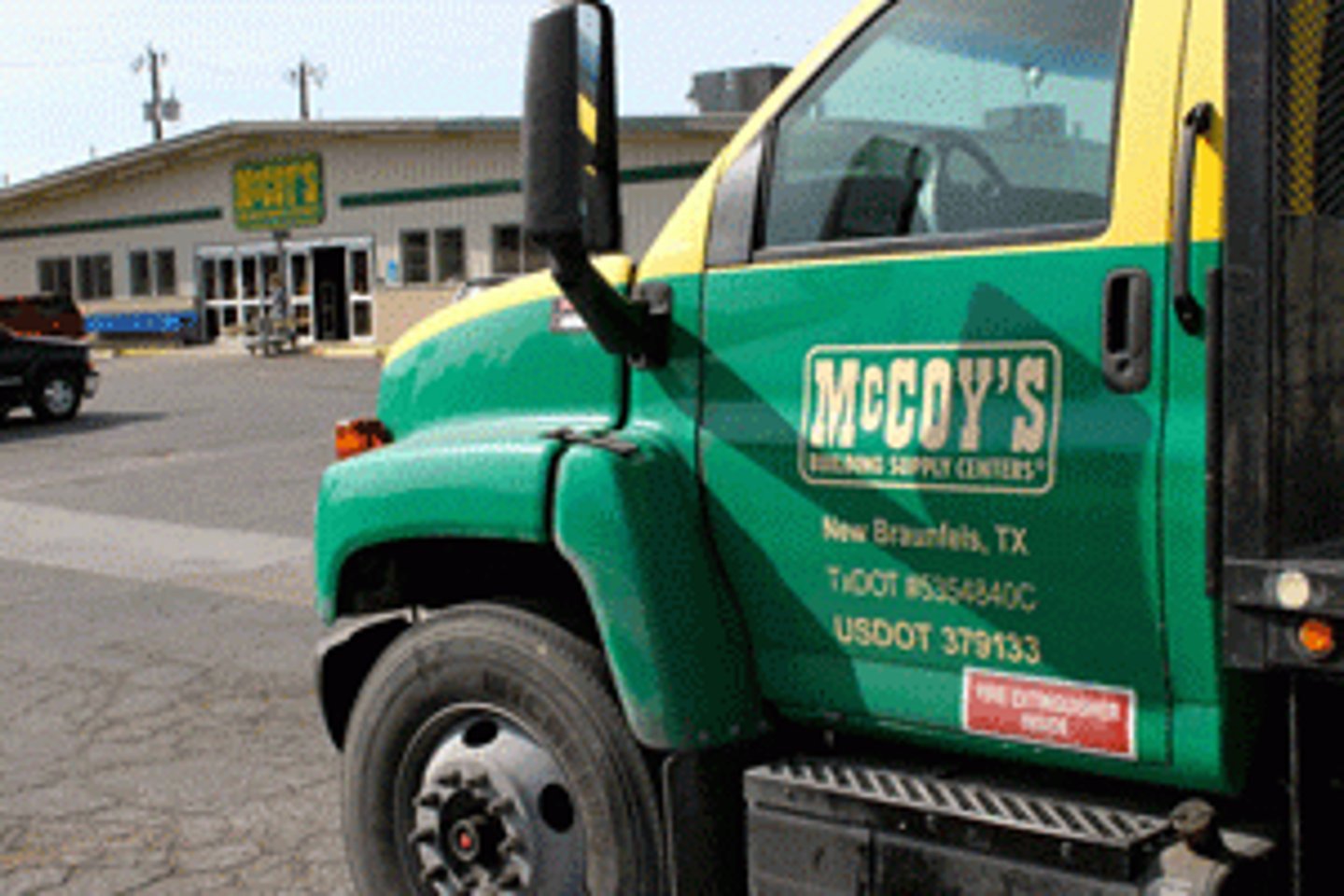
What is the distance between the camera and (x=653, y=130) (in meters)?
30.8

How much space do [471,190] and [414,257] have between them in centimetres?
241

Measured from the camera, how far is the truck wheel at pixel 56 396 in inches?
838

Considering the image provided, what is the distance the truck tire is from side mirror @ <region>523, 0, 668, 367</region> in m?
19.8

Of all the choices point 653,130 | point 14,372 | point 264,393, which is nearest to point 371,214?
point 653,130

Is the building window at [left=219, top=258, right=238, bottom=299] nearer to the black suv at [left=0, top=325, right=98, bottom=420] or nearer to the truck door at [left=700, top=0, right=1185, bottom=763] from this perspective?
the black suv at [left=0, top=325, right=98, bottom=420]

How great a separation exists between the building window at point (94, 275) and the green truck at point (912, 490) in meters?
46.1

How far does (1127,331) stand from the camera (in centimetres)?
270

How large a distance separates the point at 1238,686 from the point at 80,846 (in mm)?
3723

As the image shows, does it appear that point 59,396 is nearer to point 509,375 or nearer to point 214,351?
point 509,375

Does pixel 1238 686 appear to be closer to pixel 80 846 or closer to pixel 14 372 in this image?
pixel 80 846

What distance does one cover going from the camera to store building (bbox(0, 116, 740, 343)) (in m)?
35.8

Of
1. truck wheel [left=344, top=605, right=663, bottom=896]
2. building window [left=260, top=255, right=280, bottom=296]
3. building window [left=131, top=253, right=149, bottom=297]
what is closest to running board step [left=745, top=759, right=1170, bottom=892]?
truck wheel [left=344, top=605, right=663, bottom=896]

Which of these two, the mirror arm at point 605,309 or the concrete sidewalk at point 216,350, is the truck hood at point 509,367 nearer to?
the mirror arm at point 605,309

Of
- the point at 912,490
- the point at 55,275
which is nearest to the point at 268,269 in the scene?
the point at 55,275
